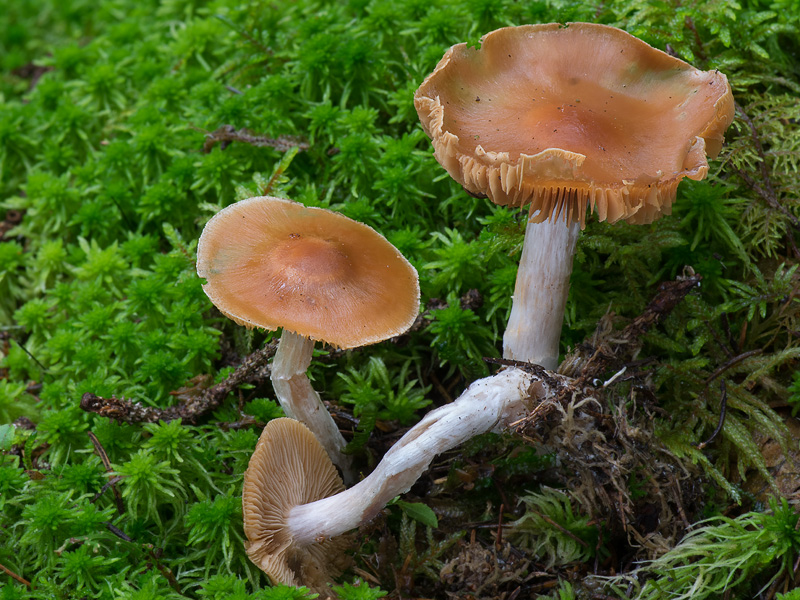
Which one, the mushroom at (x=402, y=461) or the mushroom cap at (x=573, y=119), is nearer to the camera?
the mushroom cap at (x=573, y=119)

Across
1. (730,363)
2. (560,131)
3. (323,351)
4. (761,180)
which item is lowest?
(323,351)

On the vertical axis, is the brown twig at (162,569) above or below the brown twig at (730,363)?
below

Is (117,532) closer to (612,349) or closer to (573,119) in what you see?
(612,349)

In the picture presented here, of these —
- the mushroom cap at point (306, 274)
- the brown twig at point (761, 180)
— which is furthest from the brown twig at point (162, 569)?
the brown twig at point (761, 180)

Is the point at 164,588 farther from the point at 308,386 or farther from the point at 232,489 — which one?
the point at 308,386

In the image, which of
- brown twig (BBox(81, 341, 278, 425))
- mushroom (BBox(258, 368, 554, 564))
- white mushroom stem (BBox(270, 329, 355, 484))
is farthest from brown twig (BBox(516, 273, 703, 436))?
brown twig (BBox(81, 341, 278, 425))

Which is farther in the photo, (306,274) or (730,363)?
(730,363)

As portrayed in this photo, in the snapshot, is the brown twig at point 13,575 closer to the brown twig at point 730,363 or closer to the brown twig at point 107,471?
the brown twig at point 107,471

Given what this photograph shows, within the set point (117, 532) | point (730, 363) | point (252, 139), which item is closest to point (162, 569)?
point (117, 532)
